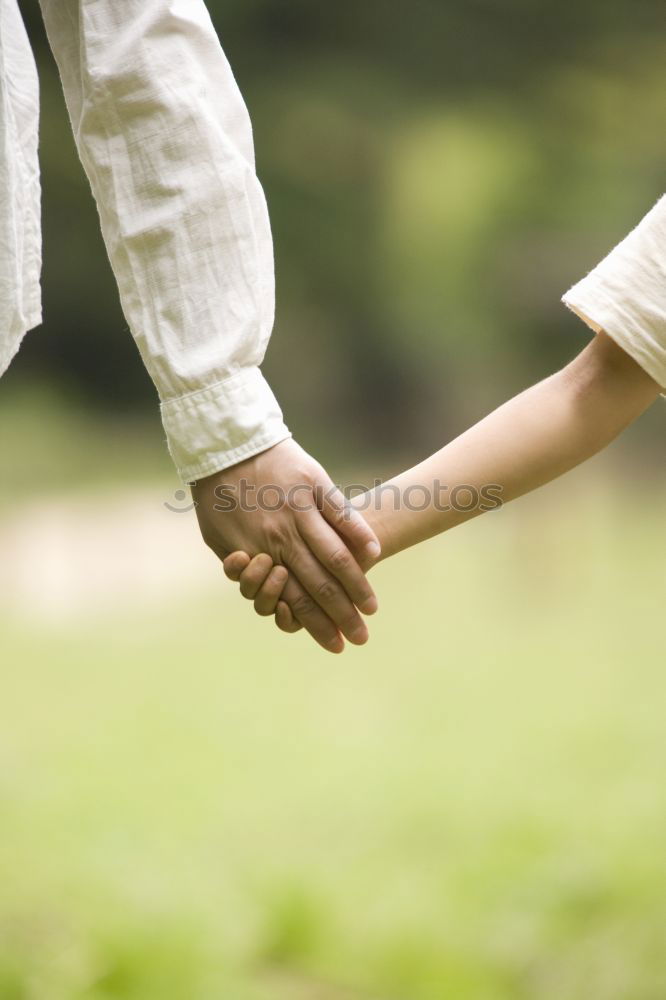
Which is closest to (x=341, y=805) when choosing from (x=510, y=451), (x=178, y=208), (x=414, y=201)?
(x=510, y=451)

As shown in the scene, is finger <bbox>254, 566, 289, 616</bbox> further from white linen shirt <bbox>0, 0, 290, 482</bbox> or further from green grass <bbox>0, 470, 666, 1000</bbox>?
green grass <bbox>0, 470, 666, 1000</bbox>

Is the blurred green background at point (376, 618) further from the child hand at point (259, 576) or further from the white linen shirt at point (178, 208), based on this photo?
the white linen shirt at point (178, 208)

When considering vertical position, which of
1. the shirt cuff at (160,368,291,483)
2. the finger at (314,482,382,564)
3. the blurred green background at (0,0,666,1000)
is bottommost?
the blurred green background at (0,0,666,1000)

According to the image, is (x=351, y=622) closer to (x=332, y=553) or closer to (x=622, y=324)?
(x=332, y=553)

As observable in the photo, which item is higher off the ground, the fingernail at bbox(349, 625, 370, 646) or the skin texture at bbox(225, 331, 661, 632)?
the skin texture at bbox(225, 331, 661, 632)

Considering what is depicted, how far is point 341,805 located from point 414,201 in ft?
23.7

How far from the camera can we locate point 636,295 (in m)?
1.13

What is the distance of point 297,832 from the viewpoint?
2.48 metres

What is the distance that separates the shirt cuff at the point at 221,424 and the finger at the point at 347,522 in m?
0.08

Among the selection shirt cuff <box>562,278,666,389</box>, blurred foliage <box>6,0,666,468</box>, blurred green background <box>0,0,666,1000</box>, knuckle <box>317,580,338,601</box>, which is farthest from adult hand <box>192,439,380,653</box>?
blurred foliage <box>6,0,666,468</box>

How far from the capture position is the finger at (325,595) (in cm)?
118

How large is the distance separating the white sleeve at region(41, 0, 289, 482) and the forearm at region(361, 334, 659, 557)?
21 centimetres

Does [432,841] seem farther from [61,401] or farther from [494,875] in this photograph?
[61,401]

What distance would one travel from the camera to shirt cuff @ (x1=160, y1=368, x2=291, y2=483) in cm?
107
